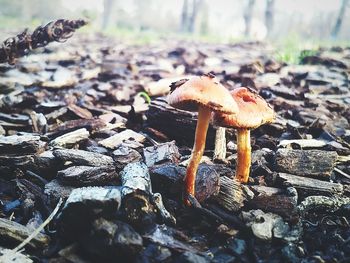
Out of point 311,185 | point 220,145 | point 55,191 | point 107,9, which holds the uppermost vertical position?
point 107,9

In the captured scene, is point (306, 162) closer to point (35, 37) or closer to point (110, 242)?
point (110, 242)

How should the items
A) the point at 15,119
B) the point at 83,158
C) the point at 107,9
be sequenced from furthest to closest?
the point at 107,9 → the point at 15,119 → the point at 83,158

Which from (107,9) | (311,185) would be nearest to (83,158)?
(311,185)

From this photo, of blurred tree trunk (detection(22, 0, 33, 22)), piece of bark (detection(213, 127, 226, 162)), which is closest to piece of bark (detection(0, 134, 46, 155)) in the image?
piece of bark (detection(213, 127, 226, 162))

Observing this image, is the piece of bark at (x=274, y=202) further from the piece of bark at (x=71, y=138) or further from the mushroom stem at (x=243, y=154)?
the piece of bark at (x=71, y=138)

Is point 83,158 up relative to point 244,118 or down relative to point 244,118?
down

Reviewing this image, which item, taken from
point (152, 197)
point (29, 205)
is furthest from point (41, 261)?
point (152, 197)

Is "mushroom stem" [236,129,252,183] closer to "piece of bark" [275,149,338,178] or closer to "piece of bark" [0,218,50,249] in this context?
"piece of bark" [275,149,338,178]
